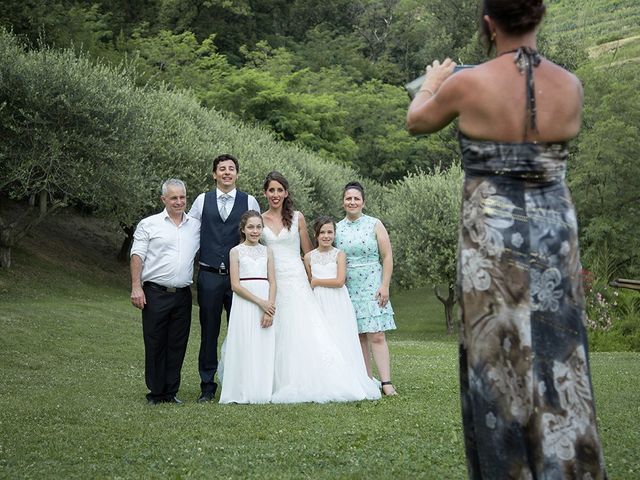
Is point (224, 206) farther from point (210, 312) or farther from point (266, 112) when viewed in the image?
point (266, 112)

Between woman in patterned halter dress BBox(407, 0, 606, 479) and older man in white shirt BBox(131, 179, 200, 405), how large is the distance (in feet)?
27.5

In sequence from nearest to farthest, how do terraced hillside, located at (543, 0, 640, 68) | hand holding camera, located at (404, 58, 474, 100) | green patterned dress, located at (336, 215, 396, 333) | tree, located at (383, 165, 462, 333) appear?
1. hand holding camera, located at (404, 58, 474, 100)
2. green patterned dress, located at (336, 215, 396, 333)
3. tree, located at (383, 165, 462, 333)
4. terraced hillside, located at (543, 0, 640, 68)

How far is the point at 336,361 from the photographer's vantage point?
1345cm

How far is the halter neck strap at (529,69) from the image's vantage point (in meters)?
5.13

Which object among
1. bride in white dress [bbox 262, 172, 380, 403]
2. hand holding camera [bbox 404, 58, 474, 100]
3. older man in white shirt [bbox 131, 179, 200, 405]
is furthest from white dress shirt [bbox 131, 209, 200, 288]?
hand holding camera [bbox 404, 58, 474, 100]

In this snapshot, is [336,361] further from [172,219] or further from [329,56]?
[329,56]

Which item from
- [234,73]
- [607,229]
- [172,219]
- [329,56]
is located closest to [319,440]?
[172,219]

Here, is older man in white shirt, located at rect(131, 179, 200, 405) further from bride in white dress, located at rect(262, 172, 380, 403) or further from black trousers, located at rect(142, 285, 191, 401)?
bride in white dress, located at rect(262, 172, 380, 403)

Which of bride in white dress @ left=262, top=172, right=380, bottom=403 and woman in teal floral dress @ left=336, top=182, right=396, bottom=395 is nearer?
bride in white dress @ left=262, top=172, right=380, bottom=403

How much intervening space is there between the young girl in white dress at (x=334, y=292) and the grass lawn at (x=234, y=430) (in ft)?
3.27

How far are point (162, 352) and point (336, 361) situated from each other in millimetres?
2187

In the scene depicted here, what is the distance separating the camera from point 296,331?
13.6m

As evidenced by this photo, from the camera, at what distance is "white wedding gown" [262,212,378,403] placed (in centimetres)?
1320

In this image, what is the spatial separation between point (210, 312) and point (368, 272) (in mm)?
2217
